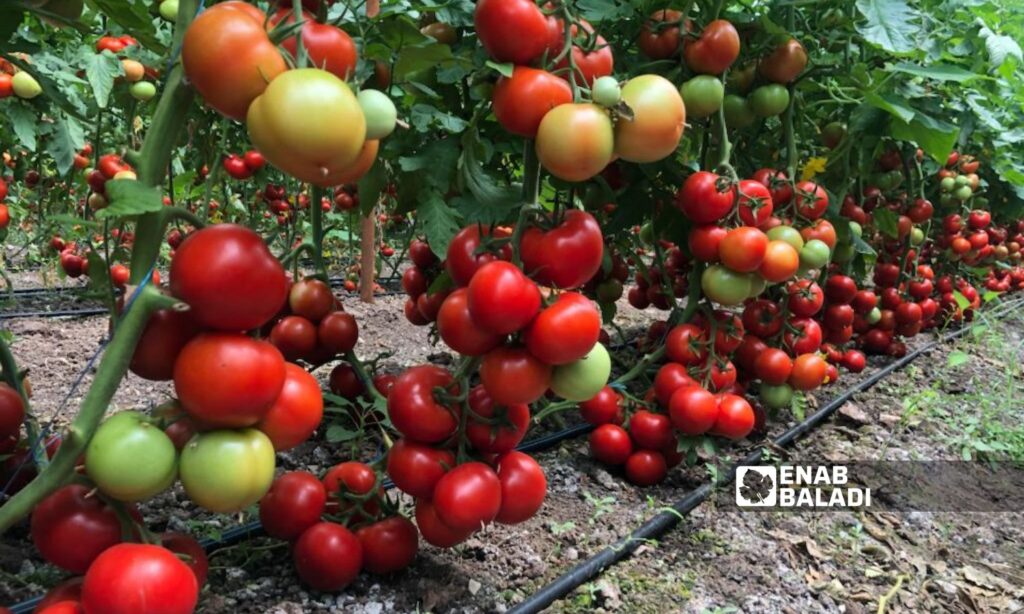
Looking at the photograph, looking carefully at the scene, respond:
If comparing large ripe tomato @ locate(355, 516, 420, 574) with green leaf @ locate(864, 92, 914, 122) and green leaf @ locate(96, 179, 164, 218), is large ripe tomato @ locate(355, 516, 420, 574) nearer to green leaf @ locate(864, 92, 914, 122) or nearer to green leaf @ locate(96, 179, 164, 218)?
green leaf @ locate(96, 179, 164, 218)

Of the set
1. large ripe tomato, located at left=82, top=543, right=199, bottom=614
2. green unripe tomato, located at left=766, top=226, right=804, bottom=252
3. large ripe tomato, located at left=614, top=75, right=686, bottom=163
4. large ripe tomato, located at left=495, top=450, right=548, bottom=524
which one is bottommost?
large ripe tomato, located at left=495, top=450, right=548, bottom=524

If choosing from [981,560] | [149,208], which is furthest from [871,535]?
[149,208]

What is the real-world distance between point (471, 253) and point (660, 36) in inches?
32.6

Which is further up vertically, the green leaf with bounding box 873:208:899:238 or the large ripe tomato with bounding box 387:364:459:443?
the large ripe tomato with bounding box 387:364:459:443

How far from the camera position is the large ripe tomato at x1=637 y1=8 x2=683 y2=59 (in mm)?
1512

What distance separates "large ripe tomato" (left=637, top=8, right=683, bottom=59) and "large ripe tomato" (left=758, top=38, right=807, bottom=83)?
0.25 m

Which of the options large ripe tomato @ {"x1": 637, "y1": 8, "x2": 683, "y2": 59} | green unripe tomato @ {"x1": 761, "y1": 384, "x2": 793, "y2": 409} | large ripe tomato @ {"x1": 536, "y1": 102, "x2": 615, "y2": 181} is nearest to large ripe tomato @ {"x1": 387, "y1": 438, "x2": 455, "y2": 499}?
large ripe tomato @ {"x1": 536, "y1": 102, "x2": 615, "y2": 181}

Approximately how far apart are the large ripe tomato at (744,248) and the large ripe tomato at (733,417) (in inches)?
12.1

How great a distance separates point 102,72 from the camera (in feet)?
6.05

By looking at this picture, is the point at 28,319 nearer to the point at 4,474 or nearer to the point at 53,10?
the point at 4,474

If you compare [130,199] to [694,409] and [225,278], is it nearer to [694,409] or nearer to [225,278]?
[225,278]

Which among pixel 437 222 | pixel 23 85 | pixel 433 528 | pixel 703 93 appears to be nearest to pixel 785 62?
pixel 703 93

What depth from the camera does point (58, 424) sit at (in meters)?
1.64

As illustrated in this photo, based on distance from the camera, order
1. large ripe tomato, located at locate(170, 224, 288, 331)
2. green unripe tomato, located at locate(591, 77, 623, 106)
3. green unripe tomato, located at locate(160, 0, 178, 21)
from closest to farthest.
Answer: large ripe tomato, located at locate(170, 224, 288, 331) → green unripe tomato, located at locate(591, 77, 623, 106) → green unripe tomato, located at locate(160, 0, 178, 21)
